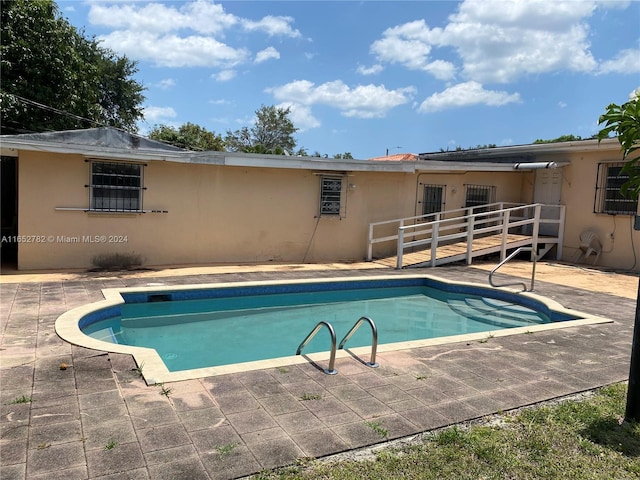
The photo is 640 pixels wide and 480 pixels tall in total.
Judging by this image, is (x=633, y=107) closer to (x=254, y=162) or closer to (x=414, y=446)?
(x=414, y=446)

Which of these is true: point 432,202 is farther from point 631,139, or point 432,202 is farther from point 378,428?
point 378,428

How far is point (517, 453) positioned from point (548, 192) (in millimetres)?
13292

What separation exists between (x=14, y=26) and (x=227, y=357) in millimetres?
15402

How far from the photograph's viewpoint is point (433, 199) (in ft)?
47.3

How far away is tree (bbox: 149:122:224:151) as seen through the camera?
2811 cm

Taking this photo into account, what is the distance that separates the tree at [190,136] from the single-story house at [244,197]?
1677 centimetres

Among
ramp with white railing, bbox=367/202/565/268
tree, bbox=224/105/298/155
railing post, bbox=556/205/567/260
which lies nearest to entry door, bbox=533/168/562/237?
ramp with white railing, bbox=367/202/565/268

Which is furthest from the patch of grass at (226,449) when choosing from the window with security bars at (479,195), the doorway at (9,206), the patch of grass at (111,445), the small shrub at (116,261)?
the window with security bars at (479,195)

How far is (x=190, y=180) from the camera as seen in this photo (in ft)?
36.4

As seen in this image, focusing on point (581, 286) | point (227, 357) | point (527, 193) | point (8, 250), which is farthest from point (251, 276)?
point (527, 193)

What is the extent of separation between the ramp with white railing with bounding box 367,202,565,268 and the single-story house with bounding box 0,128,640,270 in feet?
1.07

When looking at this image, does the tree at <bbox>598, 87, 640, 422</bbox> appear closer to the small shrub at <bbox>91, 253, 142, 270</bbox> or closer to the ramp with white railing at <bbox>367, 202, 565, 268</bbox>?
the ramp with white railing at <bbox>367, 202, 565, 268</bbox>

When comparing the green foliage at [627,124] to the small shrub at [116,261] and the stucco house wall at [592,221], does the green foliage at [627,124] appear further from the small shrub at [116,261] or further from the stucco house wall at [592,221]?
the stucco house wall at [592,221]

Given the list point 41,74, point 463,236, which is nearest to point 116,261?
point 463,236
